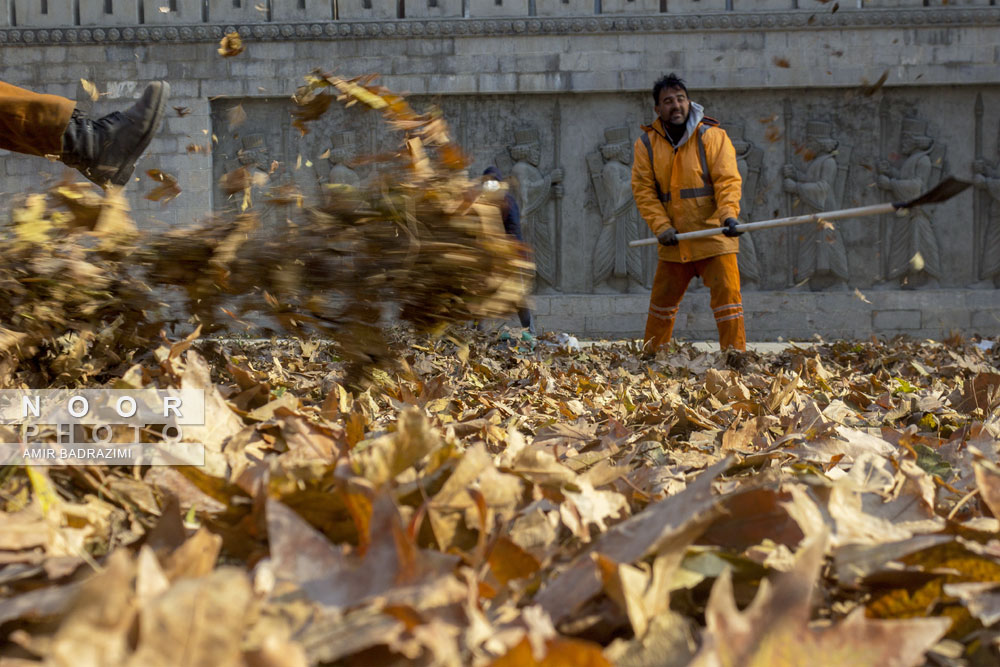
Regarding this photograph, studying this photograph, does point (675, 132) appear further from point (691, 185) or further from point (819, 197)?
point (819, 197)

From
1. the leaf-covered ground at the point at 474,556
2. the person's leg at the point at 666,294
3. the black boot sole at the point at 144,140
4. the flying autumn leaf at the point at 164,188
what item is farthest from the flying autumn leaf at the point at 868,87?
the leaf-covered ground at the point at 474,556

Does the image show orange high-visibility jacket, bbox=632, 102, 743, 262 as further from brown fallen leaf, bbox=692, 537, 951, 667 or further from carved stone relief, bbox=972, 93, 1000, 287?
carved stone relief, bbox=972, 93, 1000, 287

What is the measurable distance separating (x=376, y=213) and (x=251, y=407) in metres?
0.52

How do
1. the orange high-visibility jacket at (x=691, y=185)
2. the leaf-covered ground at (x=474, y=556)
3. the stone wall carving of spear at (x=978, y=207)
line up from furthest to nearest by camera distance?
the stone wall carving of spear at (x=978, y=207), the orange high-visibility jacket at (x=691, y=185), the leaf-covered ground at (x=474, y=556)

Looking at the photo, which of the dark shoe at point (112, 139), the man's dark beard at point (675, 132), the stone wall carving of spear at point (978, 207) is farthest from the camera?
the stone wall carving of spear at point (978, 207)

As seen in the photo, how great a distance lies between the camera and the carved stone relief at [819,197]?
35.0 feet

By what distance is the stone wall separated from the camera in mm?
10484

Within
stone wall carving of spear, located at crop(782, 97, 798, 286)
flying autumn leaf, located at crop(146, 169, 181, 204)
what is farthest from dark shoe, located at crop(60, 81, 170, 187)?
stone wall carving of spear, located at crop(782, 97, 798, 286)

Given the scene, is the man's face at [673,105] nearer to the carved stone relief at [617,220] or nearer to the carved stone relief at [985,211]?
the carved stone relief at [617,220]

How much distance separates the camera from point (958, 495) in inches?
52.7

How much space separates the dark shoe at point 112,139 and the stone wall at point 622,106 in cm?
724

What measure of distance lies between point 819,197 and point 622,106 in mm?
2600

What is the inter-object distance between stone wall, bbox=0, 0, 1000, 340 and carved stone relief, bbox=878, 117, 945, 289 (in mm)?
25

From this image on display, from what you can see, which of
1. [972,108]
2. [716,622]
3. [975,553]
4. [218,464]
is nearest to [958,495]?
[975,553]
